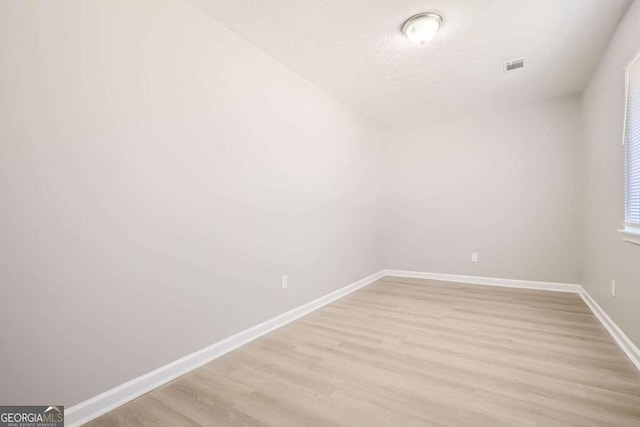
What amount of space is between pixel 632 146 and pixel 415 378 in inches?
85.0

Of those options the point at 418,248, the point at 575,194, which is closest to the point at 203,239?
the point at 418,248

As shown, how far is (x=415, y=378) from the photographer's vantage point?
1772 millimetres

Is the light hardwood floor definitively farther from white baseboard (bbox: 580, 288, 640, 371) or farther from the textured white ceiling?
the textured white ceiling

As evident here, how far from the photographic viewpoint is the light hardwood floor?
1.45m

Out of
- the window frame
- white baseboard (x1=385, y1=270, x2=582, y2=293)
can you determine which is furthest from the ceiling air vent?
white baseboard (x1=385, y1=270, x2=582, y2=293)

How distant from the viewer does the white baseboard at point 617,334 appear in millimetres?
1839

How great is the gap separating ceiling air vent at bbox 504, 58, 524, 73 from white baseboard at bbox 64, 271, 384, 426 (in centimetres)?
317

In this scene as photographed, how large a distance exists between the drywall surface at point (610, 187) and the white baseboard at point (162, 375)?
2.58 m

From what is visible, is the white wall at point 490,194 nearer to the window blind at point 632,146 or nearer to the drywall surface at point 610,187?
the drywall surface at point 610,187

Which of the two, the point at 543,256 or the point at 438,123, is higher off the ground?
the point at 438,123

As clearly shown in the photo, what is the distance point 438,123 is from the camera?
171 inches

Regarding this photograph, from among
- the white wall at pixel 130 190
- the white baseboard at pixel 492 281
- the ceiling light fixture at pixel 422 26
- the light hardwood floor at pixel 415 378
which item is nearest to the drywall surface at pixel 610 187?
the light hardwood floor at pixel 415 378

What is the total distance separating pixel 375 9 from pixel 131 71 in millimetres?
1646

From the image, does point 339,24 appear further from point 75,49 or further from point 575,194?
point 575,194
